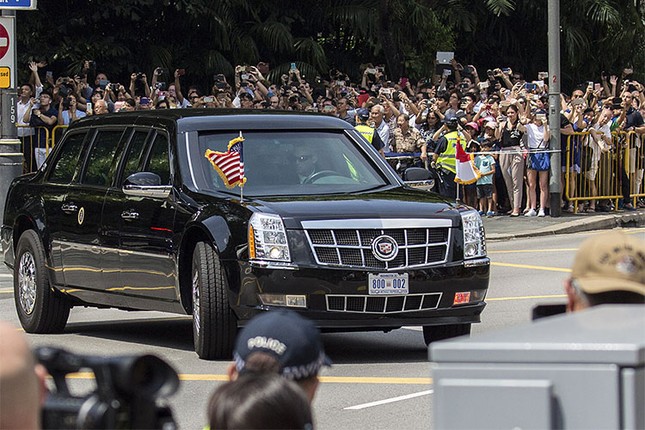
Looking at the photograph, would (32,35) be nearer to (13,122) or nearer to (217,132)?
(13,122)

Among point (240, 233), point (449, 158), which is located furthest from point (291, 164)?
point (449, 158)

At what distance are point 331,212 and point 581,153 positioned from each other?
1530 centimetres

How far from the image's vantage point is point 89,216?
39.4 ft

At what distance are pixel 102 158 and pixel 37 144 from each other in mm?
10741

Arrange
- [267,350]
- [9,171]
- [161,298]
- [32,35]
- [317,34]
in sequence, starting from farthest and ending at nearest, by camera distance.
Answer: [317,34]
[32,35]
[9,171]
[161,298]
[267,350]

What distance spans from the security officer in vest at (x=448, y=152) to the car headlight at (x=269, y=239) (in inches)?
539

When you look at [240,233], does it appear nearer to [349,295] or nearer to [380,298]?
[349,295]

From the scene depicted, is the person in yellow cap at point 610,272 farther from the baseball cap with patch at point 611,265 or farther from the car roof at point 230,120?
the car roof at point 230,120

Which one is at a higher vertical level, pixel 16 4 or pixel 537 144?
pixel 16 4

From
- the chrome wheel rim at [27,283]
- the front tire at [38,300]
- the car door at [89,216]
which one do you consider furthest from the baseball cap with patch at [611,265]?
the chrome wheel rim at [27,283]

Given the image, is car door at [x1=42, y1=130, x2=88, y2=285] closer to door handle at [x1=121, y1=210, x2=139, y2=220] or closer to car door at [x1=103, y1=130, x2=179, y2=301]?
car door at [x1=103, y1=130, x2=179, y2=301]

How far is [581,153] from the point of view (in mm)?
25078

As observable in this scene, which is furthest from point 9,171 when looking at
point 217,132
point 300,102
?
point 217,132

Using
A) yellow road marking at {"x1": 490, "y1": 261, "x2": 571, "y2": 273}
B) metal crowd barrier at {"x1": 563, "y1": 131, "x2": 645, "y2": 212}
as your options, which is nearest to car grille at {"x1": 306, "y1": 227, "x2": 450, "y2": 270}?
yellow road marking at {"x1": 490, "y1": 261, "x2": 571, "y2": 273}
